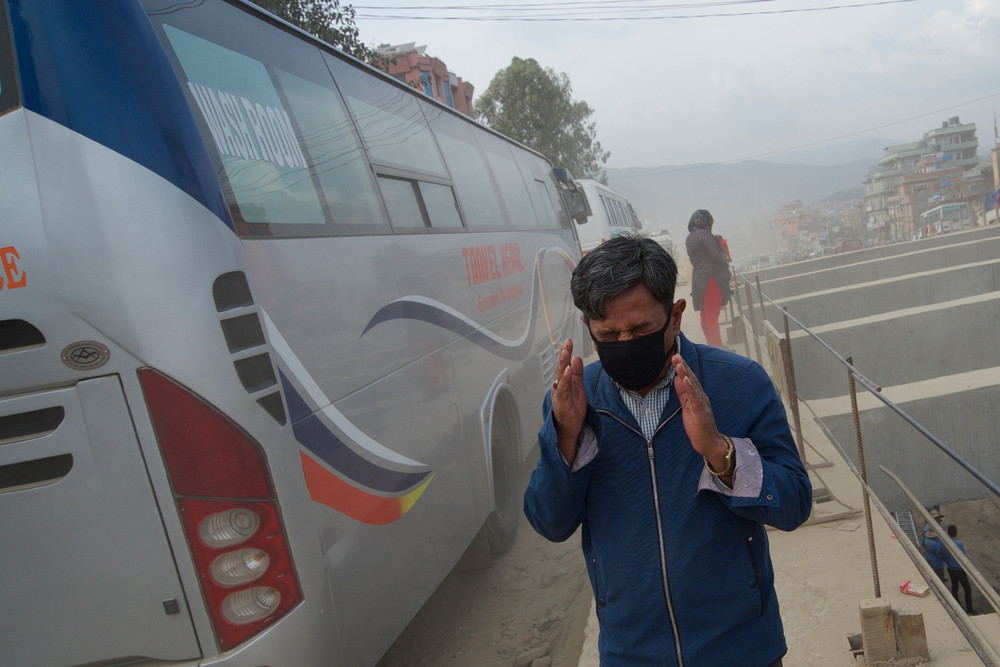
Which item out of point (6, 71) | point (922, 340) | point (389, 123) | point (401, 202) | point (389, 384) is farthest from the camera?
point (922, 340)

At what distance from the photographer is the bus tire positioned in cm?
524

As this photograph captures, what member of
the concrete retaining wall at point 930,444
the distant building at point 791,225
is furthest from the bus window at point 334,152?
the distant building at point 791,225

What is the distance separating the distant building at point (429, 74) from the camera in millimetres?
38219

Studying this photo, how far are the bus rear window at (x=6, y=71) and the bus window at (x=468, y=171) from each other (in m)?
3.18

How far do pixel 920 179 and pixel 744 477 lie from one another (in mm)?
115715

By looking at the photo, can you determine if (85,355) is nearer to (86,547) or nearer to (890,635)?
(86,547)

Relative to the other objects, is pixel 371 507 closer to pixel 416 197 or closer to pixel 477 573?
pixel 416 197

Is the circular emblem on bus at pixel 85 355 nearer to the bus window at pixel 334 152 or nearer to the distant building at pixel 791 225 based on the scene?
the bus window at pixel 334 152

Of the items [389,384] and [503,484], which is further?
[503,484]

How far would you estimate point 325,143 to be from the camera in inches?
133

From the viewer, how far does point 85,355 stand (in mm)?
2098

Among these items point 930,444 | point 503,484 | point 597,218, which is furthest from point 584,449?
point 597,218

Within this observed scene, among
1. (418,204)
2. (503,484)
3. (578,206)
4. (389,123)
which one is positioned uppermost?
(389,123)

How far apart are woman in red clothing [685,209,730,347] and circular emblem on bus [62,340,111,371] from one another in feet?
26.1
